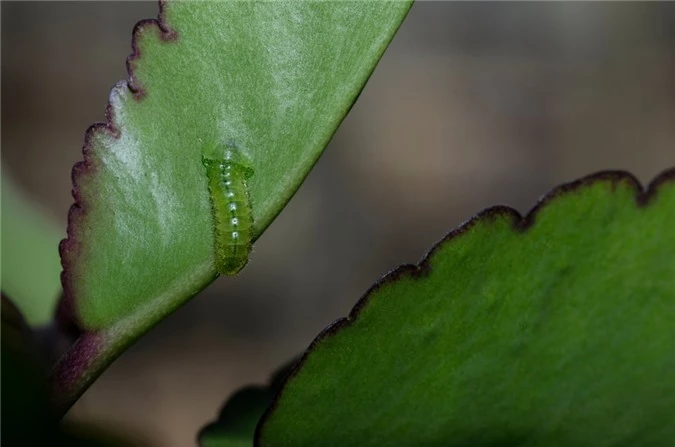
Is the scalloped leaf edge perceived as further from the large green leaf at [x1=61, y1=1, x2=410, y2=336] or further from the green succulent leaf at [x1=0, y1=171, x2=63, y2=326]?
the green succulent leaf at [x1=0, y1=171, x2=63, y2=326]

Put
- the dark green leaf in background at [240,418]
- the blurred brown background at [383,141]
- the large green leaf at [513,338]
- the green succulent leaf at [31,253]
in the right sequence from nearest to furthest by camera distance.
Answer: the large green leaf at [513,338], the dark green leaf in background at [240,418], the green succulent leaf at [31,253], the blurred brown background at [383,141]

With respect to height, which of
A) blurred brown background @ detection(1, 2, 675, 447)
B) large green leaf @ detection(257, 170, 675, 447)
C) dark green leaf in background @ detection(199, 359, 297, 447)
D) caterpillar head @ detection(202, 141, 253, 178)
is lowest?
large green leaf @ detection(257, 170, 675, 447)

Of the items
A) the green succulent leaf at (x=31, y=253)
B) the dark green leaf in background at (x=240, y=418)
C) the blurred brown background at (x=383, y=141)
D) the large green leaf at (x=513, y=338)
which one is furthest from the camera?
the blurred brown background at (x=383, y=141)

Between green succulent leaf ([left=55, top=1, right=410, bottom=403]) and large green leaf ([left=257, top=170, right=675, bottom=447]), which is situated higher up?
green succulent leaf ([left=55, top=1, right=410, bottom=403])

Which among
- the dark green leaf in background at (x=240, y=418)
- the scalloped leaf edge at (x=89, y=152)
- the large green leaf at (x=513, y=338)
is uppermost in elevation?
the scalloped leaf edge at (x=89, y=152)

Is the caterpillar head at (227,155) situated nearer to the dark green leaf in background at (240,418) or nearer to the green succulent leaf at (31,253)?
the dark green leaf in background at (240,418)

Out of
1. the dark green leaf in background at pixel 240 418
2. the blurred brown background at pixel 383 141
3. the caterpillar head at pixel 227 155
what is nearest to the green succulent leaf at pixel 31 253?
the dark green leaf in background at pixel 240 418

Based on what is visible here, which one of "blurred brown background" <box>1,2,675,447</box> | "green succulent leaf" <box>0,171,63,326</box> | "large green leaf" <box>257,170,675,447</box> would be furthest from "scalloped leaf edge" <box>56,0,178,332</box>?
"blurred brown background" <box>1,2,675,447</box>

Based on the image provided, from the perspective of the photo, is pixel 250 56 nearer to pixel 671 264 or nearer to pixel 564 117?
pixel 671 264
